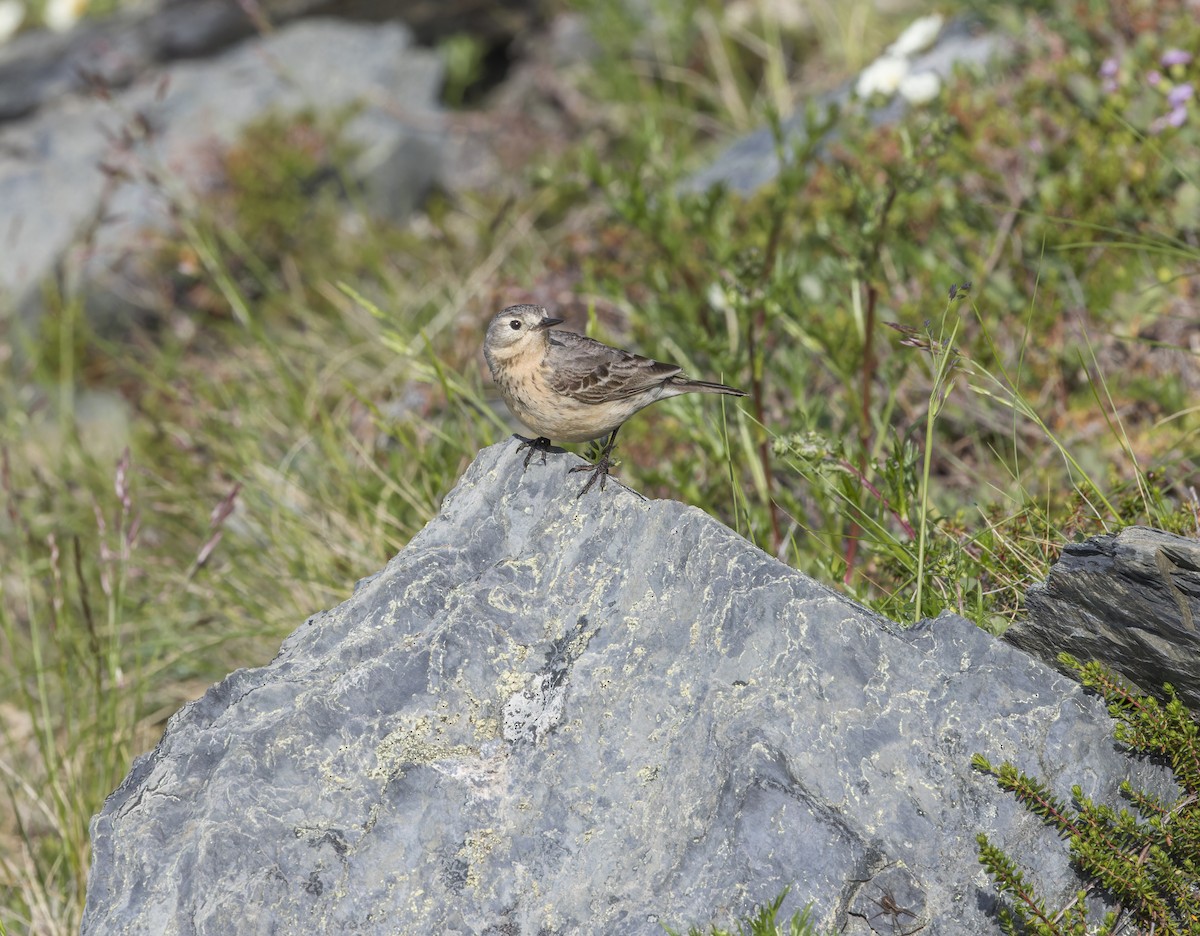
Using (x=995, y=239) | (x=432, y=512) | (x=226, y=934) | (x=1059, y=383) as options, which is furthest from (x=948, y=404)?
(x=226, y=934)

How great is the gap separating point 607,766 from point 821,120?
6.76 meters

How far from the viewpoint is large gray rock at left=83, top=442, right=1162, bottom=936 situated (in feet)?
10.3

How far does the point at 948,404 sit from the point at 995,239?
1.44 m

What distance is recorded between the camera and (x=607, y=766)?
338 centimetres

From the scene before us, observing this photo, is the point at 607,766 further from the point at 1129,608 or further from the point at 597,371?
the point at 597,371

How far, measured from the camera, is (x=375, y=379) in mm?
7539

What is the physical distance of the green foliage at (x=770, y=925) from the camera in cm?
286

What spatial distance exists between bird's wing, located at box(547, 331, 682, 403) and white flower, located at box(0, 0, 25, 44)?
1066 centimetres

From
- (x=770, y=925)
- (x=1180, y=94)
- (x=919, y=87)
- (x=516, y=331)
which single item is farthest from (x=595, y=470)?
(x=1180, y=94)

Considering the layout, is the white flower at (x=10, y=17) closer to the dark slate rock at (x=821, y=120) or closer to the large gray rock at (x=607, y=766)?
the dark slate rock at (x=821, y=120)

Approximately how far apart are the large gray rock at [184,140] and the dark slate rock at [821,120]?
123 inches

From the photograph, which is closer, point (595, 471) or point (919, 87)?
point (595, 471)

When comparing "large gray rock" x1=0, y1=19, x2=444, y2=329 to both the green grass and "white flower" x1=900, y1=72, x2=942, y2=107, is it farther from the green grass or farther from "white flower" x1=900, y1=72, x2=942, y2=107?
"white flower" x1=900, y1=72, x2=942, y2=107

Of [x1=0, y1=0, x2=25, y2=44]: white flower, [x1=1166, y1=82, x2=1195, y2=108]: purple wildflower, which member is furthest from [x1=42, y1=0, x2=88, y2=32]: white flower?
[x1=1166, y1=82, x2=1195, y2=108]: purple wildflower
